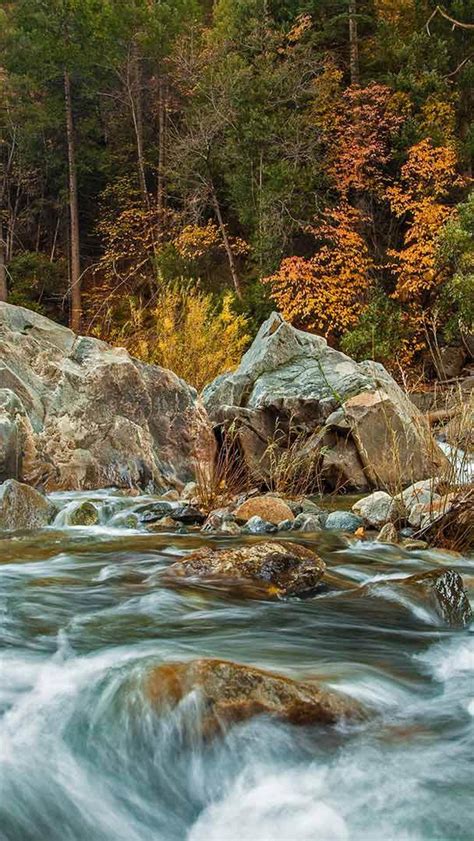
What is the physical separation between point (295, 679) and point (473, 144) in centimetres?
1609

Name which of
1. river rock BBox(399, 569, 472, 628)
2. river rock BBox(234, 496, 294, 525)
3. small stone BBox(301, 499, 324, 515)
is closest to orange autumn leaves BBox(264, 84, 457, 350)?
small stone BBox(301, 499, 324, 515)

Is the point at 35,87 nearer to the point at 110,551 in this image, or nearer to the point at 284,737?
the point at 110,551

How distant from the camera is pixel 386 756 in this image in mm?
2066

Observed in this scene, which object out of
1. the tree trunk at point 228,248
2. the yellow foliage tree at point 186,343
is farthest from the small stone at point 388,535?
the tree trunk at point 228,248

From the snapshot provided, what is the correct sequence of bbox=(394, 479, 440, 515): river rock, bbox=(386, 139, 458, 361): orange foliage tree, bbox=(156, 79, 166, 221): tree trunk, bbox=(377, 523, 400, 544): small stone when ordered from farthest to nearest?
1. bbox=(156, 79, 166, 221): tree trunk
2. bbox=(386, 139, 458, 361): orange foliage tree
3. bbox=(394, 479, 440, 515): river rock
4. bbox=(377, 523, 400, 544): small stone

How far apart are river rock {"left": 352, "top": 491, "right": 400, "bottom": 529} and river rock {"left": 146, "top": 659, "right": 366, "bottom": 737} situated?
3135 mm

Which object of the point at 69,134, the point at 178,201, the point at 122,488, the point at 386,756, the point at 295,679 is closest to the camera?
the point at 386,756

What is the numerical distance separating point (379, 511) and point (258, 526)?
96cm

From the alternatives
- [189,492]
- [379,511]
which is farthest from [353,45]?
[379,511]

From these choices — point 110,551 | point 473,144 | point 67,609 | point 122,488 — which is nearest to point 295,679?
point 67,609

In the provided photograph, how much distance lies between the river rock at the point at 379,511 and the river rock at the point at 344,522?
0.07 m

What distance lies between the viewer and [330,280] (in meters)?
15.6

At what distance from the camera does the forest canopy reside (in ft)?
50.6

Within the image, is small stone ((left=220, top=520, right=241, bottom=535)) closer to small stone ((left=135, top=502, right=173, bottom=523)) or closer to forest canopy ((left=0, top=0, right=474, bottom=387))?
small stone ((left=135, top=502, right=173, bottom=523))
